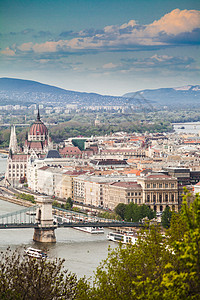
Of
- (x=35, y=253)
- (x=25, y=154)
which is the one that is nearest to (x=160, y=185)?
(x=35, y=253)

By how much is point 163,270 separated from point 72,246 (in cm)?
1136

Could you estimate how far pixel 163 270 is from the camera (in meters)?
10.5

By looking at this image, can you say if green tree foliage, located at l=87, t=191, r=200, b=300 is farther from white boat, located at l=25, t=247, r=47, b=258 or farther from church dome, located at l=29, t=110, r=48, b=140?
church dome, located at l=29, t=110, r=48, b=140

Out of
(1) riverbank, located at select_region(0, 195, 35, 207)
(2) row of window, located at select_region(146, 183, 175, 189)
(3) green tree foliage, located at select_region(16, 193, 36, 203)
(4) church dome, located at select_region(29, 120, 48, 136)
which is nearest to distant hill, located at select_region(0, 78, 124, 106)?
(4) church dome, located at select_region(29, 120, 48, 136)

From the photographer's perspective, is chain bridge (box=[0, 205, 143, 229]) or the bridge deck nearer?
the bridge deck

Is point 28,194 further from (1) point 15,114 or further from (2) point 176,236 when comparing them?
(1) point 15,114

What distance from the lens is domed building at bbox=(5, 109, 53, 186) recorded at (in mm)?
48016

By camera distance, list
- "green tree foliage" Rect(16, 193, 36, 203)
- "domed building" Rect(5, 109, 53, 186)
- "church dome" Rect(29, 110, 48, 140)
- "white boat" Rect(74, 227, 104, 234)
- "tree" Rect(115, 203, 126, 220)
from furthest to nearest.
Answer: "church dome" Rect(29, 110, 48, 140), "domed building" Rect(5, 109, 53, 186), "green tree foliage" Rect(16, 193, 36, 203), "tree" Rect(115, 203, 126, 220), "white boat" Rect(74, 227, 104, 234)

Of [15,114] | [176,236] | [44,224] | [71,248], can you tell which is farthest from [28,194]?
[15,114]

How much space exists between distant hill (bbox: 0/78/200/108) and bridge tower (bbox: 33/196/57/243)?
5252 inches

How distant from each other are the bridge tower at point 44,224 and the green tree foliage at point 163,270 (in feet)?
35.8

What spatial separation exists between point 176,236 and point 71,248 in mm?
10092

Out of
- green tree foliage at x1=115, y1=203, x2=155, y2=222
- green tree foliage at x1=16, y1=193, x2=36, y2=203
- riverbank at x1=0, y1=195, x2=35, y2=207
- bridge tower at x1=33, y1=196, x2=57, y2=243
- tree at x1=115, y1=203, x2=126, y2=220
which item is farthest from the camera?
green tree foliage at x1=16, y1=193, x2=36, y2=203

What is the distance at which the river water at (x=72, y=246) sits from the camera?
728 inches
